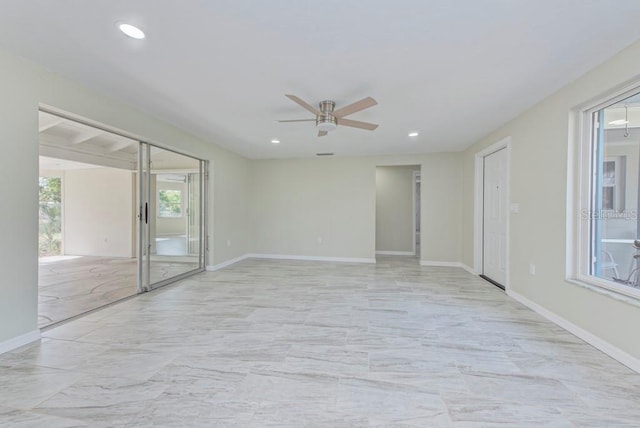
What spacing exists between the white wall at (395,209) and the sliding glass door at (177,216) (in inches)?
178

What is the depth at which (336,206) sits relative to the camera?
6.62 m

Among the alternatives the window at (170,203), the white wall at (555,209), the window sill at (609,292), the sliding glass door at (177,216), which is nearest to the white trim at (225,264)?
the sliding glass door at (177,216)

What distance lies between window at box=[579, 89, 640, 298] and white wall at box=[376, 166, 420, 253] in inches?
188

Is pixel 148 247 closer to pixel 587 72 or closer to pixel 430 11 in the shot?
pixel 430 11

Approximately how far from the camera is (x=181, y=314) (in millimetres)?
3172

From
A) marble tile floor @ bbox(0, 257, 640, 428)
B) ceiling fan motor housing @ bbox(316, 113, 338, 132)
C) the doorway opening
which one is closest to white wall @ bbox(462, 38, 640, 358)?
marble tile floor @ bbox(0, 257, 640, 428)

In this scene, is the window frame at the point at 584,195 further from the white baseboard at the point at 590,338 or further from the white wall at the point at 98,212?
the white wall at the point at 98,212

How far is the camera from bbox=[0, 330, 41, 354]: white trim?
2275 millimetres

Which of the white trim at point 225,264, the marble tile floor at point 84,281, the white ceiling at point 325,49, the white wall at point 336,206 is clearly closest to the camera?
the white ceiling at point 325,49

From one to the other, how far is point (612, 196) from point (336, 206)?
15.3ft

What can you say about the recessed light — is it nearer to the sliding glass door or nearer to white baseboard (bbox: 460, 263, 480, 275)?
the sliding glass door

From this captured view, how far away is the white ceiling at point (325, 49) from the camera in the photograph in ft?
5.84

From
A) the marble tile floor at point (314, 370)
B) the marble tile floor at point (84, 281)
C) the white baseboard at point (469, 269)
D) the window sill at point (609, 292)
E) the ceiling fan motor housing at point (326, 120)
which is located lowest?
the marble tile floor at point (314, 370)

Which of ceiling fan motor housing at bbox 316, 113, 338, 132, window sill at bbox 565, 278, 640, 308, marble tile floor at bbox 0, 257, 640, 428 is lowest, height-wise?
marble tile floor at bbox 0, 257, 640, 428
